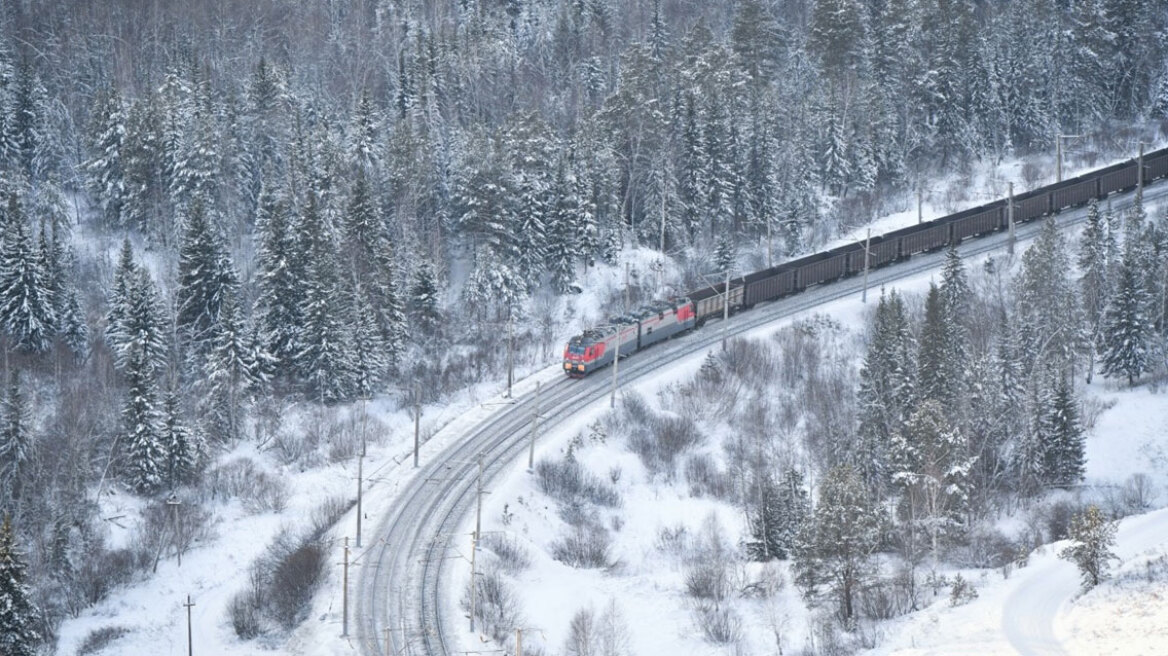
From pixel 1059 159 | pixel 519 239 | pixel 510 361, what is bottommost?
pixel 510 361

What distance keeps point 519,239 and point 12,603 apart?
4390cm

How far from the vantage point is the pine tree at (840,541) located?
53406 mm

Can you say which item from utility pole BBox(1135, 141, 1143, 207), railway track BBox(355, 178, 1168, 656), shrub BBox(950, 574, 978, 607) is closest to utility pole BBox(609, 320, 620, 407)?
railway track BBox(355, 178, 1168, 656)

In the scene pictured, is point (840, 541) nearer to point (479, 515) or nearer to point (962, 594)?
point (962, 594)

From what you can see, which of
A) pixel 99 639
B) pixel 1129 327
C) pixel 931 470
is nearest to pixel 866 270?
pixel 1129 327

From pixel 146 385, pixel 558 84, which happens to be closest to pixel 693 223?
pixel 558 84

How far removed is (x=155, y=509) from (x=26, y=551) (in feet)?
21.3

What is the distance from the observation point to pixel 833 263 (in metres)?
90.4

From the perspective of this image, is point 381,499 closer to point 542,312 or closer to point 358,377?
point 358,377

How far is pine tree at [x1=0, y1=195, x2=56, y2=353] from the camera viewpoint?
75062mm

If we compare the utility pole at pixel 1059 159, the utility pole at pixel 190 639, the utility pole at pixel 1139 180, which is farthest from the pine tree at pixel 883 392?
the utility pole at pixel 1059 159

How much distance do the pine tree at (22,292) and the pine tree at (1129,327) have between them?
61334 mm

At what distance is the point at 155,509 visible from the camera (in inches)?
2648

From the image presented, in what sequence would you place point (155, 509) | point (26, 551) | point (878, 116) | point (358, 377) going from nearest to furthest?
point (26, 551), point (155, 509), point (358, 377), point (878, 116)
